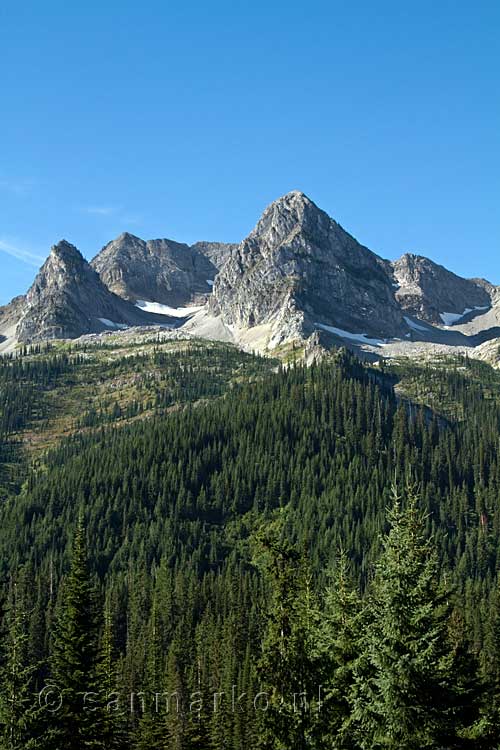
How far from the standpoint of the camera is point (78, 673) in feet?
161

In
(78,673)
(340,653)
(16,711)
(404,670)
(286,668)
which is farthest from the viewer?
(78,673)

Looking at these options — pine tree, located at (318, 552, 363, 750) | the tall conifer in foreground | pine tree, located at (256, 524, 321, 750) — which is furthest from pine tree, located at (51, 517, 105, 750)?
the tall conifer in foreground

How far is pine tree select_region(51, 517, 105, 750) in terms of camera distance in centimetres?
4869

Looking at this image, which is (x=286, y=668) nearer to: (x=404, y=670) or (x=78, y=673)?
(x=404, y=670)

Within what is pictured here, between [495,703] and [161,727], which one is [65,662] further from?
[161,727]

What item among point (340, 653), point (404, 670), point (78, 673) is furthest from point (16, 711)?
point (404, 670)

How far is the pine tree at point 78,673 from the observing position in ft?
160

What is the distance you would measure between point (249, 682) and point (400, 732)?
235ft

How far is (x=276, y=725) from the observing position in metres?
42.5

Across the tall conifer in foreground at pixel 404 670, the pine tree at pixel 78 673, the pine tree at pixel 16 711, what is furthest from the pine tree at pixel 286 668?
the pine tree at pixel 16 711

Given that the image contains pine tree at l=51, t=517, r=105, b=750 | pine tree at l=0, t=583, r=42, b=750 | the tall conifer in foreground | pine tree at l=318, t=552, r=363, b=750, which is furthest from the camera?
pine tree at l=51, t=517, r=105, b=750

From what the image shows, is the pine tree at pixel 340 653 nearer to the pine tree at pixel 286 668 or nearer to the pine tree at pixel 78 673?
the pine tree at pixel 286 668

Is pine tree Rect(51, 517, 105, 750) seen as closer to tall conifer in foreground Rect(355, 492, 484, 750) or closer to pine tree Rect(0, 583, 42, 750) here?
pine tree Rect(0, 583, 42, 750)

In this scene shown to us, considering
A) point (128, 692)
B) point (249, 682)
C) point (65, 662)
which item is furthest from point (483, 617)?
point (65, 662)
